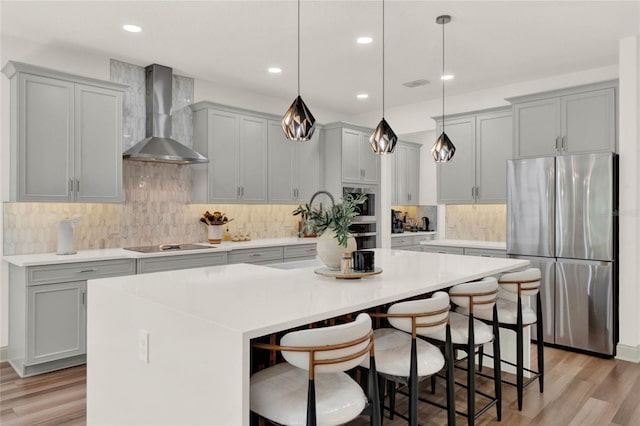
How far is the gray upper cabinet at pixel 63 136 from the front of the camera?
3701 millimetres

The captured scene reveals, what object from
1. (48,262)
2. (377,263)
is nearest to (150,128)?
(48,262)

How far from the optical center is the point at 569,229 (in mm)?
4238

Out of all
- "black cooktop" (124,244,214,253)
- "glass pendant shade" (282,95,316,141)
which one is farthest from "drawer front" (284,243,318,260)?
"glass pendant shade" (282,95,316,141)

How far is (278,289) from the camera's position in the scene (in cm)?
233

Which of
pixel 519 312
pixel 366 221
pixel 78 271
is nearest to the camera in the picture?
pixel 519 312

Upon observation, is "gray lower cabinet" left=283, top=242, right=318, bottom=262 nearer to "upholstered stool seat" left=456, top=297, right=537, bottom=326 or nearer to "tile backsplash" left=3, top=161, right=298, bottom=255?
"tile backsplash" left=3, top=161, right=298, bottom=255

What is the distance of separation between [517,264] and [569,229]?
4.11 feet

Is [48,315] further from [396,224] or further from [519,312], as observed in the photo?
[396,224]

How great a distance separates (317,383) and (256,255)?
332cm

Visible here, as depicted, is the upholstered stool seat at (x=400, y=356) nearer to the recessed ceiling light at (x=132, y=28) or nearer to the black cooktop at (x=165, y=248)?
the black cooktop at (x=165, y=248)

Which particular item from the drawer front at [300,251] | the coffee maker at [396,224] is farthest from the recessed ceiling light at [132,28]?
the coffee maker at [396,224]

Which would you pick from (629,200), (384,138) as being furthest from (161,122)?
(629,200)

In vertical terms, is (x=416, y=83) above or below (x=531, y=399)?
above

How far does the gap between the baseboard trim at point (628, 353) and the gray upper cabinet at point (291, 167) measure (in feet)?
12.5
